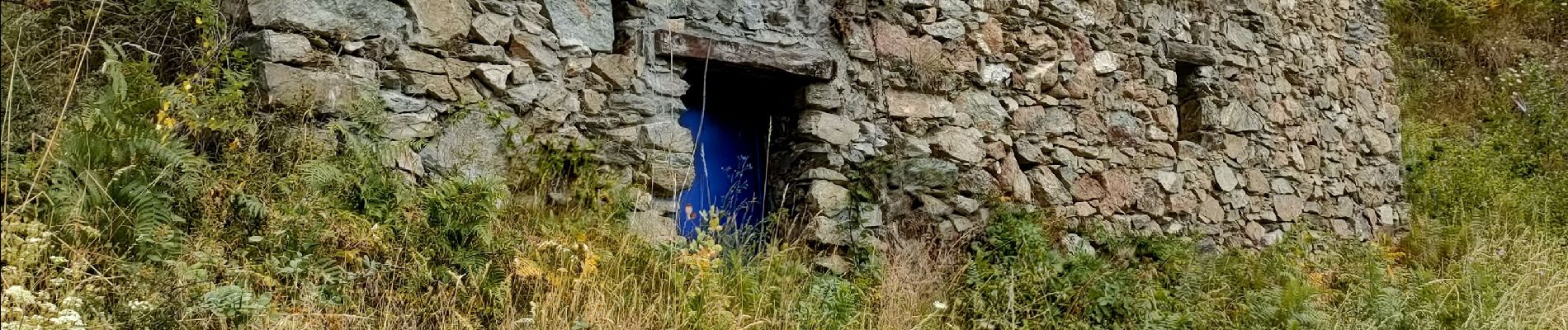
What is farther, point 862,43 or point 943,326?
point 862,43

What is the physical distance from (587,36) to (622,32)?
21 centimetres

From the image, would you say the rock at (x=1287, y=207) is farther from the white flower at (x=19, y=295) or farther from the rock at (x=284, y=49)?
the white flower at (x=19, y=295)

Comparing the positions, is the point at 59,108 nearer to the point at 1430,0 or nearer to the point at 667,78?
the point at 667,78

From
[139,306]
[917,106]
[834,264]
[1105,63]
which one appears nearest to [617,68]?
[834,264]

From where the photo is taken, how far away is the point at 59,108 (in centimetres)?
332

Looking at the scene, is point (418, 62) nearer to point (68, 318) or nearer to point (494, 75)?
point (494, 75)

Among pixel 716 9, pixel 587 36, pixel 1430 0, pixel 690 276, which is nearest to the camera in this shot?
pixel 690 276

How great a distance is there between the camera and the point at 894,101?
17.7 ft

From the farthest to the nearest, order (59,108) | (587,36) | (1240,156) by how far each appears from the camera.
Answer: (1240,156) < (587,36) < (59,108)

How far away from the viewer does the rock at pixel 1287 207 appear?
7.09 metres

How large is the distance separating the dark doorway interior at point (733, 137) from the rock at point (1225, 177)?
3.18 metres

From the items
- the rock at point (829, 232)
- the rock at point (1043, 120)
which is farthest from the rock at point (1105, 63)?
the rock at point (829, 232)

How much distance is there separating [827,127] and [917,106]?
1.97 ft

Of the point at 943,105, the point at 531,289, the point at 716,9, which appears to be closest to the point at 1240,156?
the point at 943,105
